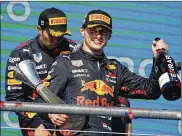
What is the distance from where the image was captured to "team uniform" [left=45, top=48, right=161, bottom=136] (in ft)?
16.1

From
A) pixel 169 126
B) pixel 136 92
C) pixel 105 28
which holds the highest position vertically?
pixel 105 28

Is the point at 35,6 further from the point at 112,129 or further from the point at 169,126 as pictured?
the point at 112,129

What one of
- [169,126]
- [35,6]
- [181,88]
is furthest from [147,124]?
[181,88]

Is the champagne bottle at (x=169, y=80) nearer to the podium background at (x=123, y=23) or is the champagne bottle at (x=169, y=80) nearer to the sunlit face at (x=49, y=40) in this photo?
the sunlit face at (x=49, y=40)

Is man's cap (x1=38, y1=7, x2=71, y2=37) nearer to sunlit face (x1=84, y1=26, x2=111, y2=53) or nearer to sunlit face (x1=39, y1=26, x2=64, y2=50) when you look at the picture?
sunlit face (x1=39, y1=26, x2=64, y2=50)

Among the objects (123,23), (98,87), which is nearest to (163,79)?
(98,87)

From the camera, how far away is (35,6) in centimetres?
833

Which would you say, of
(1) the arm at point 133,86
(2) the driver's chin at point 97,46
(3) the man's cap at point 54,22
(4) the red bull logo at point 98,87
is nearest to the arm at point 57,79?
(4) the red bull logo at point 98,87

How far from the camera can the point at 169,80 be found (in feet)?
15.0

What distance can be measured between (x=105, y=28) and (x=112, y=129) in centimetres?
68

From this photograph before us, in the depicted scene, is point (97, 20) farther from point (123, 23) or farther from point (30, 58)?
point (123, 23)

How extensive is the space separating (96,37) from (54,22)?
0.95 meters

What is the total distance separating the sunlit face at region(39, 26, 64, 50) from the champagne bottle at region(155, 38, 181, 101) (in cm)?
136

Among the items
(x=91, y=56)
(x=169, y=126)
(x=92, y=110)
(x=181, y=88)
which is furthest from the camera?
(x=169, y=126)
